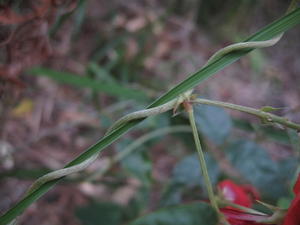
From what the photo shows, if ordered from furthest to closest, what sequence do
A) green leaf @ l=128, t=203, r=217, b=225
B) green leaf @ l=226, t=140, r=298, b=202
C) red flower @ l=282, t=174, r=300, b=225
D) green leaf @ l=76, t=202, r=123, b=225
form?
green leaf @ l=76, t=202, r=123, b=225 → green leaf @ l=226, t=140, r=298, b=202 → green leaf @ l=128, t=203, r=217, b=225 → red flower @ l=282, t=174, r=300, b=225

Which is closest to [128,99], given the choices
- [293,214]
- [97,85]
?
[97,85]

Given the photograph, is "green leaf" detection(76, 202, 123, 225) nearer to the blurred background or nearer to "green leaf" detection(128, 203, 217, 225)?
the blurred background

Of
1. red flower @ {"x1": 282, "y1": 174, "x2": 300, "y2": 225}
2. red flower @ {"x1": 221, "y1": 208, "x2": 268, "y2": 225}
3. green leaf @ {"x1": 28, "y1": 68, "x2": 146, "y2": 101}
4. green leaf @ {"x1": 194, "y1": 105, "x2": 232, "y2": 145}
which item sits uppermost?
green leaf @ {"x1": 28, "y1": 68, "x2": 146, "y2": 101}

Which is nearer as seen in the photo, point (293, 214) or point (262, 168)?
point (293, 214)

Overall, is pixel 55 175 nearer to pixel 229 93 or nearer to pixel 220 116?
pixel 220 116

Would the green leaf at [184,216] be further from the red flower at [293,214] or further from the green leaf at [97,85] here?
the green leaf at [97,85]

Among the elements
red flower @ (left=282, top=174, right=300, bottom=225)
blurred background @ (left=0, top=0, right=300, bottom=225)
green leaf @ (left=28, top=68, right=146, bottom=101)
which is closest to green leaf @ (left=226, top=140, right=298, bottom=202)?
blurred background @ (left=0, top=0, right=300, bottom=225)

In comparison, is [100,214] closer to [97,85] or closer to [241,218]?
[97,85]

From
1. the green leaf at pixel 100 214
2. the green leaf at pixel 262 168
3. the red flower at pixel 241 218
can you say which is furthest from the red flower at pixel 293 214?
the green leaf at pixel 100 214
